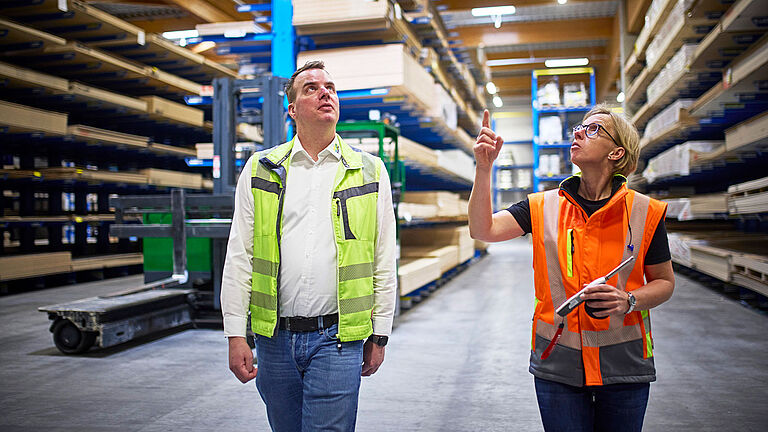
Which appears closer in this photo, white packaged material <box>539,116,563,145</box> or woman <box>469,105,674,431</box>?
→ woman <box>469,105,674,431</box>

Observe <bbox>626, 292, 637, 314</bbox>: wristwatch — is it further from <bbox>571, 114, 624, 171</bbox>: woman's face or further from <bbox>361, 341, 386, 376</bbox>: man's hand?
<bbox>361, 341, 386, 376</bbox>: man's hand

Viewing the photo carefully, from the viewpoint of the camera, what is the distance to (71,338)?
506 centimetres

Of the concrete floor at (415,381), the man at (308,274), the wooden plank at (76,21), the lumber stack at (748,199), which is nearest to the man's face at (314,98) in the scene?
the man at (308,274)

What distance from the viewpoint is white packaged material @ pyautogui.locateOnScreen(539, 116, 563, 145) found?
1291 cm

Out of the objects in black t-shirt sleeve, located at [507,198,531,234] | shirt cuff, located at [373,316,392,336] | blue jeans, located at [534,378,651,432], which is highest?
black t-shirt sleeve, located at [507,198,531,234]

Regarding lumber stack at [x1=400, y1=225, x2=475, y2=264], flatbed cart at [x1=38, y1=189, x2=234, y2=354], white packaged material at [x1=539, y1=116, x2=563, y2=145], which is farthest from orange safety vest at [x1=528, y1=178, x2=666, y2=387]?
white packaged material at [x1=539, y1=116, x2=563, y2=145]

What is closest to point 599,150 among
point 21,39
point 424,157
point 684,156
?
point 424,157

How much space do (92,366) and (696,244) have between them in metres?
7.58

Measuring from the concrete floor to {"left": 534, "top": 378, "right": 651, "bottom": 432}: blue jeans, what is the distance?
59.9 inches

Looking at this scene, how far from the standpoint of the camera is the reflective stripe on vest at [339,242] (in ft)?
6.38

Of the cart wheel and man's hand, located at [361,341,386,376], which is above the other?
man's hand, located at [361,341,386,376]

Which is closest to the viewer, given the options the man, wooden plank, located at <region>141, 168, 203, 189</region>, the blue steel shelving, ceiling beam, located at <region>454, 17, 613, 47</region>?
the man

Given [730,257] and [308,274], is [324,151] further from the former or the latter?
[730,257]

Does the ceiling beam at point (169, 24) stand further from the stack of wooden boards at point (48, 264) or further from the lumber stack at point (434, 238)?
the lumber stack at point (434, 238)
